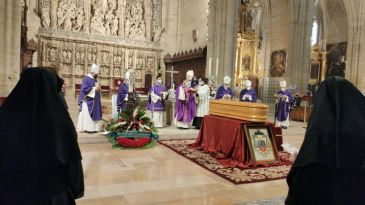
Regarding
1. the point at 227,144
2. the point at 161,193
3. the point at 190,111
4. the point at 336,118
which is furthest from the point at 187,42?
the point at 336,118

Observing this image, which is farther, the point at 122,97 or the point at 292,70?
the point at 292,70

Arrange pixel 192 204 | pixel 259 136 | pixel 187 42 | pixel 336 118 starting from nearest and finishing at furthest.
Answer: pixel 336 118
pixel 192 204
pixel 259 136
pixel 187 42

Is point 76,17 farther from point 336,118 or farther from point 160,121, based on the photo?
point 336,118

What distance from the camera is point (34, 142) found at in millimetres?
1841

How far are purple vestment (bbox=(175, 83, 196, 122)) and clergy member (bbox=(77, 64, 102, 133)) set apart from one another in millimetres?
2624

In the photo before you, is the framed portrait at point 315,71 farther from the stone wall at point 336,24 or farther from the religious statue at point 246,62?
the religious statue at point 246,62

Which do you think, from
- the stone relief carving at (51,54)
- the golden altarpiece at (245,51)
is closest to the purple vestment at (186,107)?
the stone relief carving at (51,54)

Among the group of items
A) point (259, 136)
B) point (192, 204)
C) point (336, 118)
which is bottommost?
point (192, 204)

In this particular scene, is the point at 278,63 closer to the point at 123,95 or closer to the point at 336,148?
the point at 123,95

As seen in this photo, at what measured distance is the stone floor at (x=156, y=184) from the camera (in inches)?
154

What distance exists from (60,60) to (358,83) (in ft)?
56.4

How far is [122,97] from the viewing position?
931 cm

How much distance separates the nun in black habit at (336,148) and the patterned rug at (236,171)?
102 inches

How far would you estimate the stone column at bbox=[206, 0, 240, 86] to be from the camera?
13828mm
